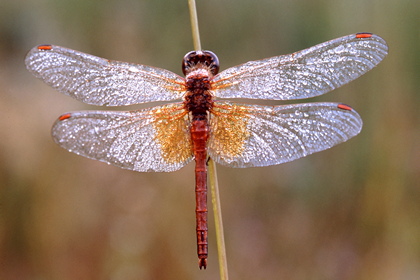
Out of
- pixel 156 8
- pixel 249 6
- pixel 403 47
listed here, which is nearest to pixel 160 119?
pixel 403 47

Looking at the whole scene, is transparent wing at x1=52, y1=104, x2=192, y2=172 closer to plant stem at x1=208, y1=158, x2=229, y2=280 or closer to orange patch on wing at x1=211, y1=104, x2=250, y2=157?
orange patch on wing at x1=211, y1=104, x2=250, y2=157

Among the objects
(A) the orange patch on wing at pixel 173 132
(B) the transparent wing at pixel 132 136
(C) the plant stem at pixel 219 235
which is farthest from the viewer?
(A) the orange patch on wing at pixel 173 132

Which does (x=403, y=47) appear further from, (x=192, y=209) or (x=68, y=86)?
(x=68, y=86)

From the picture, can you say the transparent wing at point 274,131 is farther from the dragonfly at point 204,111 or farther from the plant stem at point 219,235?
the plant stem at point 219,235

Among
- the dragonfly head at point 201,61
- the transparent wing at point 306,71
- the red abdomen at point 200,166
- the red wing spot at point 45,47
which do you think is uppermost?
the red wing spot at point 45,47

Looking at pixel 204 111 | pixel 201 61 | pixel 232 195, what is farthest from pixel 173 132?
pixel 232 195

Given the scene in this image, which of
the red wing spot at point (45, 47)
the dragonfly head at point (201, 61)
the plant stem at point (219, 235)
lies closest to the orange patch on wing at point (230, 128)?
the dragonfly head at point (201, 61)
